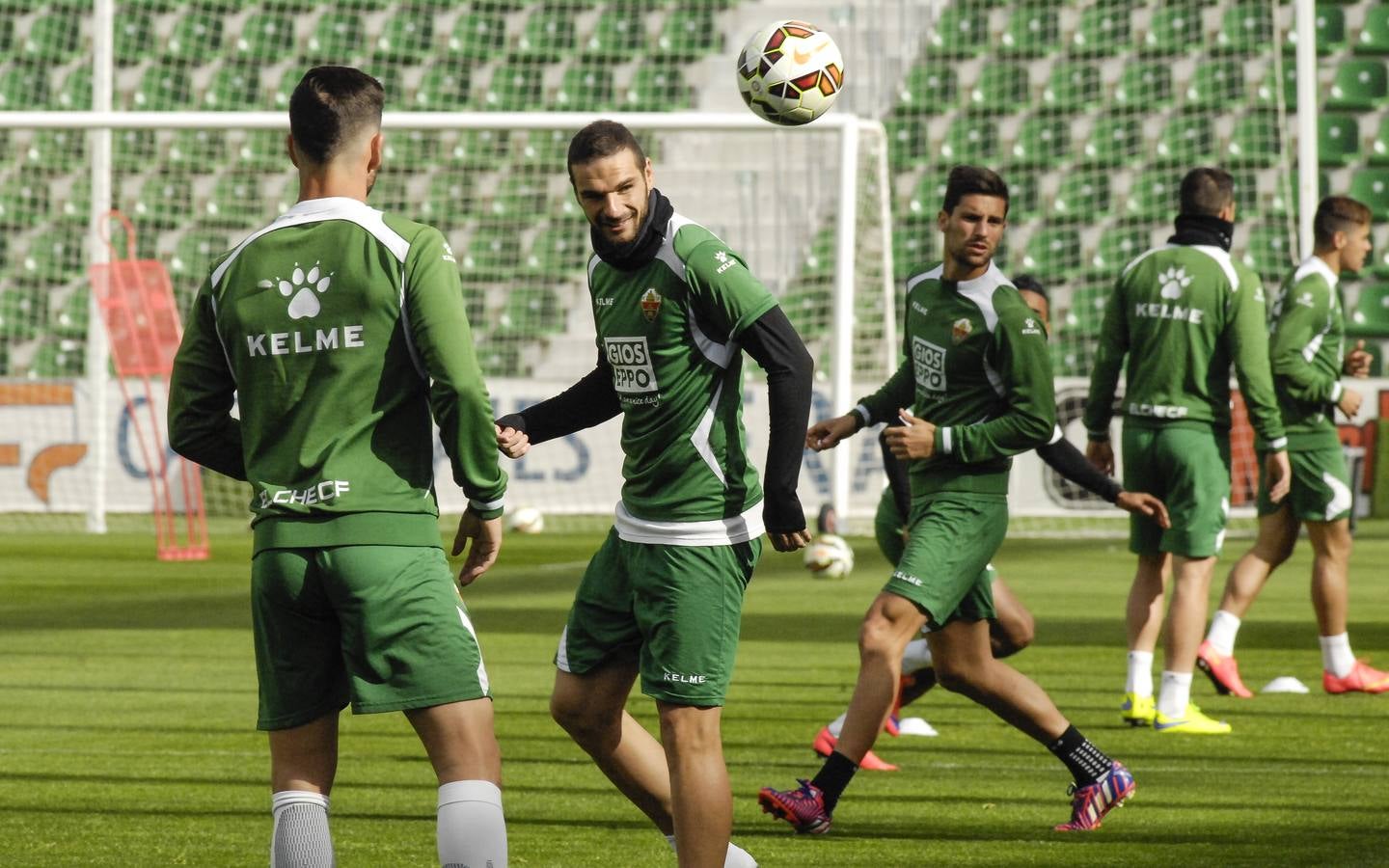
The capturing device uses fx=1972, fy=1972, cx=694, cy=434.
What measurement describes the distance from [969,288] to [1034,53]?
16853 millimetres

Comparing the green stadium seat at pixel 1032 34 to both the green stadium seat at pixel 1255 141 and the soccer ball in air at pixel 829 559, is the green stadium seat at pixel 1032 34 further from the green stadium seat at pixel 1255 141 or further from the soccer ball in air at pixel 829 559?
the soccer ball in air at pixel 829 559

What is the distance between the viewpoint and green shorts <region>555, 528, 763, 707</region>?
4125 millimetres

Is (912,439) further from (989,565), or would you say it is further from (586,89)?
(586,89)

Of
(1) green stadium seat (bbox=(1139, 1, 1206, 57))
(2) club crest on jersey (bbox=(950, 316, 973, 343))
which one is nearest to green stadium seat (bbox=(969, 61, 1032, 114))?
(1) green stadium seat (bbox=(1139, 1, 1206, 57))

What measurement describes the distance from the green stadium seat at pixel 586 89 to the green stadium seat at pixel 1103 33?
524 cm

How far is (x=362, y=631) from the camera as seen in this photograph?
3.52 meters

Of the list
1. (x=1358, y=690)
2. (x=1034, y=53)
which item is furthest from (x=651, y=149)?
(x=1358, y=690)

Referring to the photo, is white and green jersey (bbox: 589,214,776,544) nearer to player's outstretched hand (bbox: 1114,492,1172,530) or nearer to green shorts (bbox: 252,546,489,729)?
green shorts (bbox: 252,546,489,729)

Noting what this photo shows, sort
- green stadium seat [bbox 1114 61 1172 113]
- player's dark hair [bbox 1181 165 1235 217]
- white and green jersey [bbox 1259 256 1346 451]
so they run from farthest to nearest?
green stadium seat [bbox 1114 61 1172 113] < white and green jersey [bbox 1259 256 1346 451] < player's dark hair [bbox 1181 165 1235 217]

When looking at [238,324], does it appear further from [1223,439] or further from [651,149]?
[651,149]

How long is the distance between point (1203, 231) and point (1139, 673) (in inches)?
66.6

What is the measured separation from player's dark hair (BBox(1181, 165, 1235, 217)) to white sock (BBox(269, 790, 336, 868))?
15.9 feet

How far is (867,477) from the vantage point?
18375mm

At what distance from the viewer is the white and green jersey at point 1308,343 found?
27.2 feet
